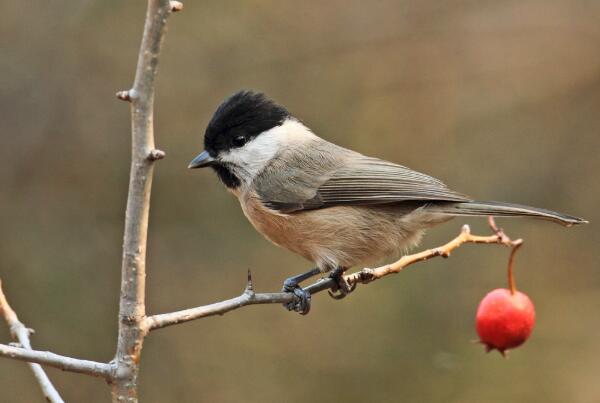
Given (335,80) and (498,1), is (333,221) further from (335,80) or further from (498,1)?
(498,1)

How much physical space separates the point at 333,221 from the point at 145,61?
189 cm

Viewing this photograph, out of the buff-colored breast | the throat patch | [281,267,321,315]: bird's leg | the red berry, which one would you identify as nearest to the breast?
the buff-colored breast

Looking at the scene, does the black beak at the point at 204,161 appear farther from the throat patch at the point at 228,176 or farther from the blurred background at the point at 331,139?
the blurred background at the point at 331,139

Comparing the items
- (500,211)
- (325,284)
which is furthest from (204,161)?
(500,211)

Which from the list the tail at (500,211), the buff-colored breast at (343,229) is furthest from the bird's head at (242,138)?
the tail at (500,211)

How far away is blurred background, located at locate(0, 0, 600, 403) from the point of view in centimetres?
589

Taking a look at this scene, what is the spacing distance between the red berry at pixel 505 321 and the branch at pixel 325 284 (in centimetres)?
24

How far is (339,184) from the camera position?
12.7 feet

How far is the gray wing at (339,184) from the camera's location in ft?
12.2

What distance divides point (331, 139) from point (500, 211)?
3.55 m

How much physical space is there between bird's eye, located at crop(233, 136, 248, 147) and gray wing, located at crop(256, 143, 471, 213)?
188 mm

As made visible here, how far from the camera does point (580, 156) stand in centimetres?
697

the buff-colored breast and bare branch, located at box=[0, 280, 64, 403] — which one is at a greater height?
the buff-colored breast

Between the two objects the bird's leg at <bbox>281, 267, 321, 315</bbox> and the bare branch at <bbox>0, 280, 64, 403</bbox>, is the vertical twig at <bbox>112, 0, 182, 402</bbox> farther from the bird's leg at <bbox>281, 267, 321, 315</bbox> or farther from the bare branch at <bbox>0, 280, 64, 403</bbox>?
the bird's leg at <bbox>281, 267, 321, 315</bbox>
